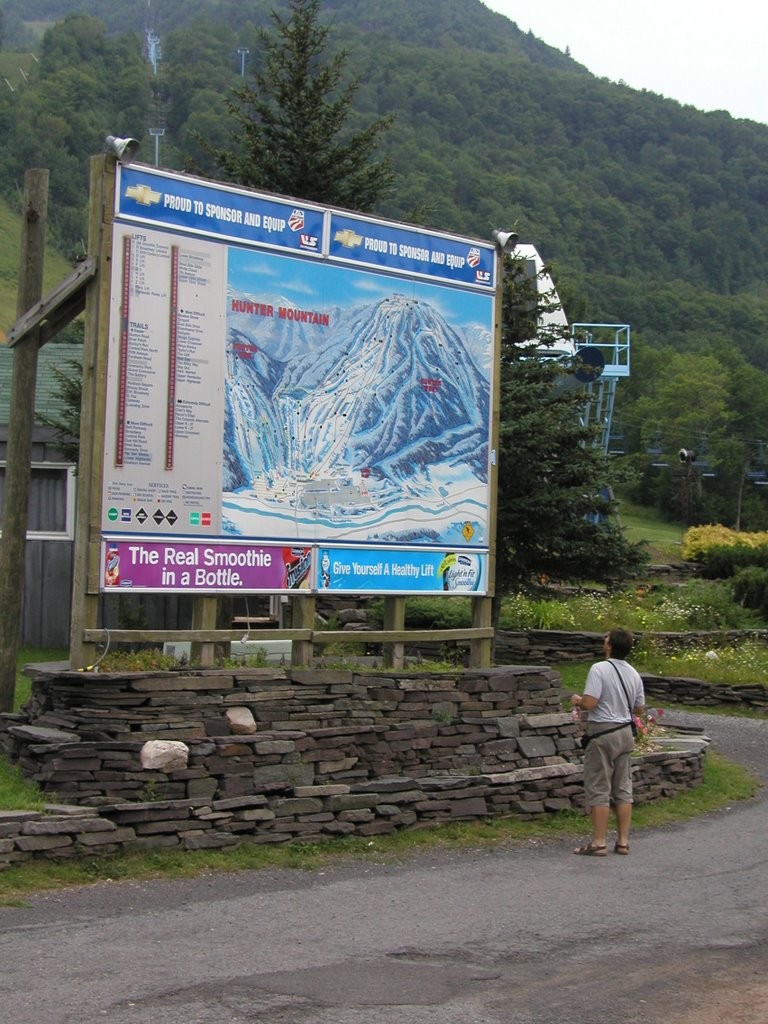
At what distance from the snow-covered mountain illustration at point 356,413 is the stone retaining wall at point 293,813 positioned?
2.18 meters

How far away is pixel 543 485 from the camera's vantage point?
18.5m

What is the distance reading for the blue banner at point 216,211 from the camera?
998 centimetres

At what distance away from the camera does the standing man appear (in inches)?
404

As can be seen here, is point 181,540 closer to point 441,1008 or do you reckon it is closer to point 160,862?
point 160,862

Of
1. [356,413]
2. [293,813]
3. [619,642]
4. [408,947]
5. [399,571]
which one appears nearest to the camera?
[408,947]

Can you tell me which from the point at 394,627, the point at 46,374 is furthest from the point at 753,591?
the point at 394,627

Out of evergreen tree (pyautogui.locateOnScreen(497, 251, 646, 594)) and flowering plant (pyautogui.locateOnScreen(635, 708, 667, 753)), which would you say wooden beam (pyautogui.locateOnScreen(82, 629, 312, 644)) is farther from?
evergreen tree (pyautogui.locateOnScreen(497, 251, 646, 594))

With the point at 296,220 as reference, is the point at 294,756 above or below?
below

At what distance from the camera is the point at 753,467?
274ft

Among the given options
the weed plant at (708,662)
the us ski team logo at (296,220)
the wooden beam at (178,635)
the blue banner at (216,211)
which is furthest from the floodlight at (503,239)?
the weed plant at (708,662)

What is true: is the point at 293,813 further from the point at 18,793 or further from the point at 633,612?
the point at 633,612

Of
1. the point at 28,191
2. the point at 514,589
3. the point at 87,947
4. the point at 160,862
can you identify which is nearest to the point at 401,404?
the point at 28,191

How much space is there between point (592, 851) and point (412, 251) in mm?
5318

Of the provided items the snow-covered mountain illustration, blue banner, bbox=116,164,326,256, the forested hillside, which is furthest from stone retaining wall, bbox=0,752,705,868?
the forested hillside
